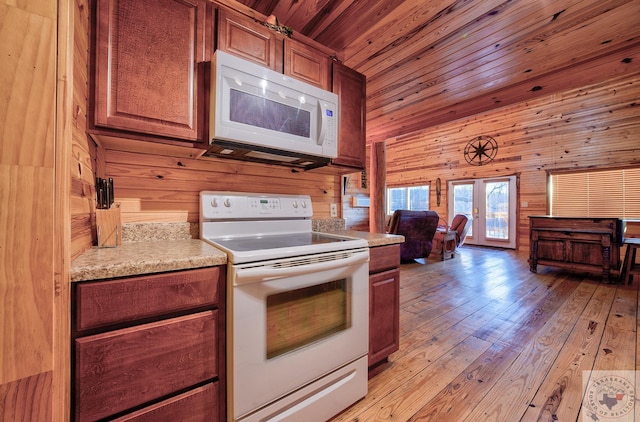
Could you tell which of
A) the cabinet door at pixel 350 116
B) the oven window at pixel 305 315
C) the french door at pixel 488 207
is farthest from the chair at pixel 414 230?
the oven window at pixel 305 315

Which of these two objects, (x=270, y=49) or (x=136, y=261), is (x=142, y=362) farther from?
(x=270, y=49)

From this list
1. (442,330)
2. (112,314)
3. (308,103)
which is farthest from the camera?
(442,330)

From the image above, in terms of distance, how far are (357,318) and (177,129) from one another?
1343mm

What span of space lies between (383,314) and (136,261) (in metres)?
1.33

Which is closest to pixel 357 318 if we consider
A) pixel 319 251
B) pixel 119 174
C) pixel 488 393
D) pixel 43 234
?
pixel 319 251

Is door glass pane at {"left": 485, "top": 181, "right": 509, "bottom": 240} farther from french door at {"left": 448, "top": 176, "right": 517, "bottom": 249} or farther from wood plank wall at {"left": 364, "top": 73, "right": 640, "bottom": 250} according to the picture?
wood plank wall at {"left": 364, "top": 73, "right": 640, "bottom": 250}

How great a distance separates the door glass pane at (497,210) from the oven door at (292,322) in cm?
656

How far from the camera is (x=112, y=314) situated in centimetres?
83

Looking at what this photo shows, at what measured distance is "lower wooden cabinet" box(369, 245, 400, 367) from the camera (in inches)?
59.7

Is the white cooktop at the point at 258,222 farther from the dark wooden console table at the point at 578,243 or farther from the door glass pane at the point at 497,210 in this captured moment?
the door glass pane at the point at 497,210

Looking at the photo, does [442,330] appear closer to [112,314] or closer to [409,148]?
[112,314]

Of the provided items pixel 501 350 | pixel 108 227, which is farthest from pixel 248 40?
pixel 501 350

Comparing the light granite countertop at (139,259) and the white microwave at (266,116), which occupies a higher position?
the white microwave at (266,116)

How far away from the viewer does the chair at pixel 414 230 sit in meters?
4.39
